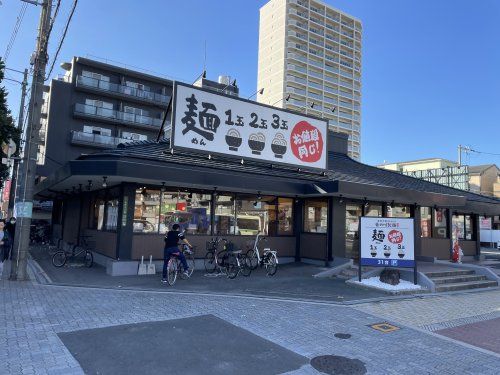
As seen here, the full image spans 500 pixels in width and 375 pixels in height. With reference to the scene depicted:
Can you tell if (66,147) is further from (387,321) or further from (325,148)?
(387,321)

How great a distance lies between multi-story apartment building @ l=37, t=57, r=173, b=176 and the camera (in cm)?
3862

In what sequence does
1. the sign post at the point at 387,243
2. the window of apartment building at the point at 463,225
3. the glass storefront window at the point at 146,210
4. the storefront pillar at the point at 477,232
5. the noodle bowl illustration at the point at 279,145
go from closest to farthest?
the sign post at the point at 387,243 < the glass storefront window at the point at 146,210 < the noodle bowl illustration at the point at 279,145 < the window of apartment building at the point at 463,225 < the storefront pillar at the point at 477,232

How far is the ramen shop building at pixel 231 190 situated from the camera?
12547 mm

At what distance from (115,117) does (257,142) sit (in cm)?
3053

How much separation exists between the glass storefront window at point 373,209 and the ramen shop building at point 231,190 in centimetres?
5

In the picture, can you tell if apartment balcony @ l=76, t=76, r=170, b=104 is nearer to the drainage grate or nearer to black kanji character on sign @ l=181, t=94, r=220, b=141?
black kanji character on sign @ l=181, t=94, r=220, b=141

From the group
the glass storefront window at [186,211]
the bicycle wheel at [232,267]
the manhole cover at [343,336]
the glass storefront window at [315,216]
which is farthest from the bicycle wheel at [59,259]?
the manhole cover at [343,336]

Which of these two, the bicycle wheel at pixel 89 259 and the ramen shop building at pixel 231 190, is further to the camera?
the bicycle wheel at pixel 89 259

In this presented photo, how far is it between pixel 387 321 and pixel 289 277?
5.04 m

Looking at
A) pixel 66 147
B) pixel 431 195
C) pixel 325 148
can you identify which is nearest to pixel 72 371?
pixel 325 148

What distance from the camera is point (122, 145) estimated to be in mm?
15148

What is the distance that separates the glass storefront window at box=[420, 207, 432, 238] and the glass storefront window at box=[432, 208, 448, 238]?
0.34 m

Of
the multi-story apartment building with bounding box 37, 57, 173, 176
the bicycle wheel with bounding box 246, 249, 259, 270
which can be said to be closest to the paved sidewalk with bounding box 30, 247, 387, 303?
the bicycle wheel with bounding box 246, 249, 259, 270

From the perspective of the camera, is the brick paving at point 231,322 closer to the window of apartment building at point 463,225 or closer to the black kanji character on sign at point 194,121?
the black kanji character on sign at point 194,121
